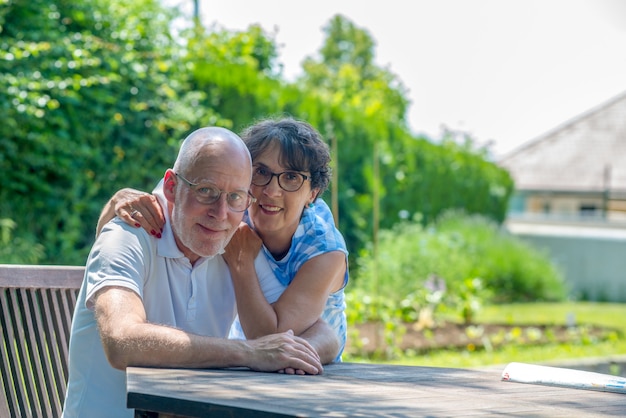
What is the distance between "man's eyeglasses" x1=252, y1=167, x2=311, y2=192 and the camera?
3.29 meters

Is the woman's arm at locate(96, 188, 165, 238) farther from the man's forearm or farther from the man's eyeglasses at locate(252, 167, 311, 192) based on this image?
the man's forearm

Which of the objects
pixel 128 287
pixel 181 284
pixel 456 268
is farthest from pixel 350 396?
pixel 456 268

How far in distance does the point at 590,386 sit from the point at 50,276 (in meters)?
1.95

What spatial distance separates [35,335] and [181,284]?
719mm

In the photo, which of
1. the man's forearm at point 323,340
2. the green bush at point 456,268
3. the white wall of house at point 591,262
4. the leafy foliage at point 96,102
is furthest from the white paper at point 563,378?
the white wall of house at point 591,262

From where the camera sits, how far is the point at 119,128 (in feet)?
28.9

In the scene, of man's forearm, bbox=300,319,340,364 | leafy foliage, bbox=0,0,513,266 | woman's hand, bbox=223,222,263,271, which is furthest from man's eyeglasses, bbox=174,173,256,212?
leafy foliage, bbox=0,0,513,266

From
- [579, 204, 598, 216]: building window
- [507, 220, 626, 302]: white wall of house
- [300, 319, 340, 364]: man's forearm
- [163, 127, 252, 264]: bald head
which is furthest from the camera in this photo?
[579, 204, 598, 216]: building window

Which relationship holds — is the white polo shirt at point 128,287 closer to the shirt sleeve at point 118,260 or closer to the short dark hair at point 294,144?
the shirt sleeve at point 118,260

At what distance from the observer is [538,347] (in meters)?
9.64

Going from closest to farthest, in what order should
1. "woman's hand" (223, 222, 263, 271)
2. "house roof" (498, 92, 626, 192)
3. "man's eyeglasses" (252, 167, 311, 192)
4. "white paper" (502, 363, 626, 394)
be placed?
"white paper" (502, 363, 626, 394) → "woman's hand" (223, 222, 263, 271) → "man's eyeglasses" (252, 167, 311, 192) → "house roof" (498, 92, 626, 192)

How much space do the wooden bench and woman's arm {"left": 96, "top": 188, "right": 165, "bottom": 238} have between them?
512 millimetres

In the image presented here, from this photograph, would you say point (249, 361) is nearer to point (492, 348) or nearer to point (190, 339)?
point (190, 339)

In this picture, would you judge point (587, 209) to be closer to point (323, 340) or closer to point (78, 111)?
point (78, 111)
